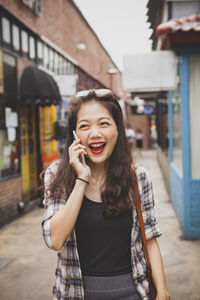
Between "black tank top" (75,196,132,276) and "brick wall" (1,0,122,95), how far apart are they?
6.77m

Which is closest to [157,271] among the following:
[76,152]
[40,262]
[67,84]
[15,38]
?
[76,152]

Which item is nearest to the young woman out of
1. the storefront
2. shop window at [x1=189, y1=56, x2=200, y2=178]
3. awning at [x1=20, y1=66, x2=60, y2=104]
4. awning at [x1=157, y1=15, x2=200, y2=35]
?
awning at [x1=157, y1=15, x2=200, y2=35]

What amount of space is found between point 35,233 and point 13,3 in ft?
17.0

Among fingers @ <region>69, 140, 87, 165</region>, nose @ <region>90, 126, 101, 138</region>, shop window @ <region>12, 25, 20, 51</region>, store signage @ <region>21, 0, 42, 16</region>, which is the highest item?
store signage @ <region>21, 0, 42, 16</region>

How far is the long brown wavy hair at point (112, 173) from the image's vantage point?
1.85 m

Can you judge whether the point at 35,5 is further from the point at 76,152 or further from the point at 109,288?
the point at 109,288

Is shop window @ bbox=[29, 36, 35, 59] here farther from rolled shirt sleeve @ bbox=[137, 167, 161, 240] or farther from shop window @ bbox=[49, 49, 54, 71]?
rolled shirt sleeve @ bbox=[137, 167, 161, 240]

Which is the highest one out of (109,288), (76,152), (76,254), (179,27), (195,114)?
(179,27)

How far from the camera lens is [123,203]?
6.12ft

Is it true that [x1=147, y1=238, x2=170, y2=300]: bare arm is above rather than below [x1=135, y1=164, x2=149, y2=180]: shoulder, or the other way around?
below

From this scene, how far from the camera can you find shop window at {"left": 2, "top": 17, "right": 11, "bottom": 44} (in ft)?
24.7

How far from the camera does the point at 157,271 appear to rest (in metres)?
1.90

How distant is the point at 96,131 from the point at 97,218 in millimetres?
463

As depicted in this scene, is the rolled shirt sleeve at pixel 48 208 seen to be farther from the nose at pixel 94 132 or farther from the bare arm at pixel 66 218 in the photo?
the nose at pixel 94 132
